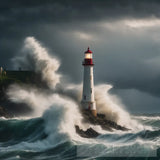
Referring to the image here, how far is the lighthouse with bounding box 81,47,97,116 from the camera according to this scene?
134 ft

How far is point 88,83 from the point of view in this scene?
4097 cm

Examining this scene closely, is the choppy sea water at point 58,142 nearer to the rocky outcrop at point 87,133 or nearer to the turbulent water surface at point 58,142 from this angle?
the turbulent water surface at point 58,142

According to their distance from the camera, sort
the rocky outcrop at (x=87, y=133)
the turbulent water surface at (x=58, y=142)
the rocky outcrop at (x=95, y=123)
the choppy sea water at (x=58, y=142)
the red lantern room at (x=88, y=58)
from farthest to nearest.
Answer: the red lantern room at (x=88, y=58) < the rocky outcrop at (x=95, y=123) < the rocky outcrop at (x=87, y=133) < the turbulent water surface at (x=58, y=142) < the choppy sea water at (x=58, y=142)

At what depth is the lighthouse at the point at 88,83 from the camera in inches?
1606

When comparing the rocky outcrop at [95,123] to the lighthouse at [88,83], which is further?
the lighthouse at [88,83]

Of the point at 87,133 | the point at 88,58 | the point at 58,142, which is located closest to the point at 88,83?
the point at 88,58

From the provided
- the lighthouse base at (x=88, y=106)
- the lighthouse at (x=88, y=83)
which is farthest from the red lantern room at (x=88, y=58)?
the lighthouse base at (x=88, y=106)

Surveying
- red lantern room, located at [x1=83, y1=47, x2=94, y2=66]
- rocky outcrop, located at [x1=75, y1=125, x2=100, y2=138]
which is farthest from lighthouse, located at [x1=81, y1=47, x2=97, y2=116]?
rocky outcrop, located at [x1=75, y1=125, x2=100, y2=138]

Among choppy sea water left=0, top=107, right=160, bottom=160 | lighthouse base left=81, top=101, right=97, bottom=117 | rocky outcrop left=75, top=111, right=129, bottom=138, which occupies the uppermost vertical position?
lighthouse base left=81, top=101, right=97, bottom=117

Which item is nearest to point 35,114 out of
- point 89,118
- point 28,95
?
point 28,95

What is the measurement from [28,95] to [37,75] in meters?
6.45

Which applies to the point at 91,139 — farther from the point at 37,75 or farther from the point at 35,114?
the point at 37,75

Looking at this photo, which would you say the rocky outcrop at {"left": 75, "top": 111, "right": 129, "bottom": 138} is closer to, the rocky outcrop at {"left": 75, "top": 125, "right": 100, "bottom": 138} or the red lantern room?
the rocky outcrop at {"left": 75, "top": 125, "right": 100, "bottom": 138}

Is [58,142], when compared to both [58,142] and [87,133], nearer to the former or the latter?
[58,142]
